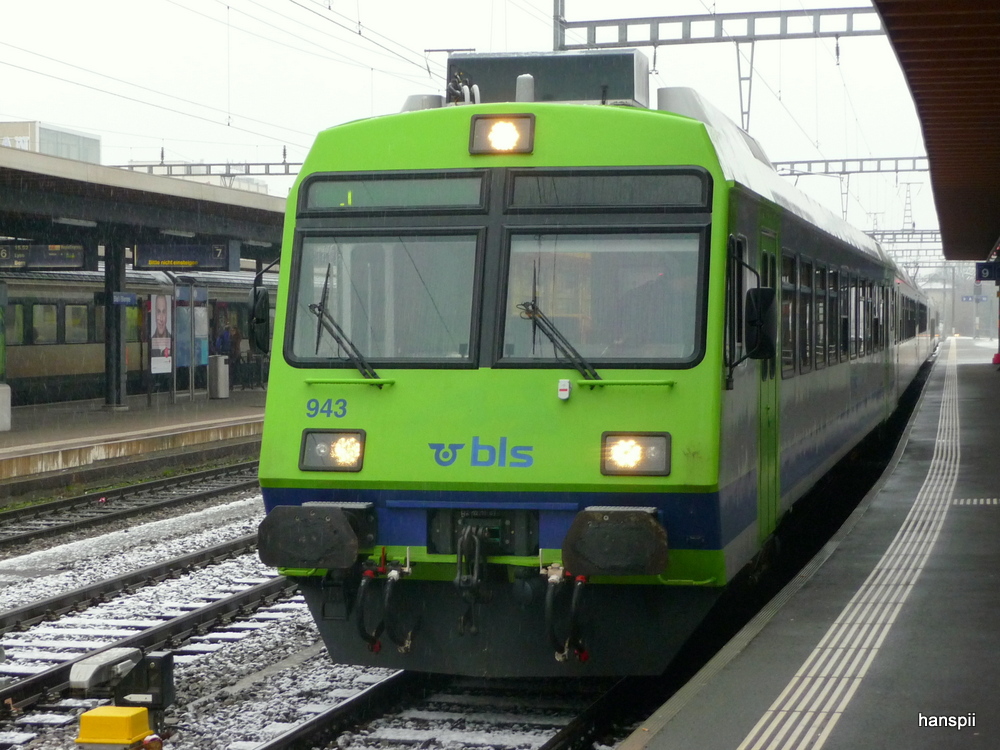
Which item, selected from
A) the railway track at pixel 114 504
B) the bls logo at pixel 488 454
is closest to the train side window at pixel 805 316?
the bls logo at pixel 488 454

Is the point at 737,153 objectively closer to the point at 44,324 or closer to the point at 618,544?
the point at 618,544

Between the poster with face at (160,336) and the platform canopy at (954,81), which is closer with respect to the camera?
the platform canopy at (954,81)

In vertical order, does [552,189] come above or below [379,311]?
above

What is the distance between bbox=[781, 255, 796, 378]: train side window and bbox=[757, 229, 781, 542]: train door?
0.24 m

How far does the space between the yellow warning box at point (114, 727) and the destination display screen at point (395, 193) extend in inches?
102

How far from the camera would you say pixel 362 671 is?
24.1 ft

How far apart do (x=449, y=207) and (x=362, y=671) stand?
270 cm

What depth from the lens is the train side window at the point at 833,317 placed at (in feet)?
34.4

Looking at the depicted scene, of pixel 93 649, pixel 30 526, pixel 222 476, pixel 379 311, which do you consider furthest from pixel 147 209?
pixel 379 311

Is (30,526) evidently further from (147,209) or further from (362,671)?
(147,209)

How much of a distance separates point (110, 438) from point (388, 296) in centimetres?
1303

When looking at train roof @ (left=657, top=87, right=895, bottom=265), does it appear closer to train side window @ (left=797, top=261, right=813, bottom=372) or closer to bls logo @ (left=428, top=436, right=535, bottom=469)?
train side window @ (left=797, top=261, right=813, bottom=372)

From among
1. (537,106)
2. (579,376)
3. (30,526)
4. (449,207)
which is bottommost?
(30,526)

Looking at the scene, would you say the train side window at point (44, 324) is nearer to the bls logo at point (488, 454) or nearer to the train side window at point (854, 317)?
the train side window at point (854, 317)
